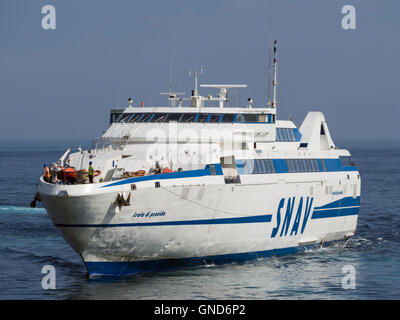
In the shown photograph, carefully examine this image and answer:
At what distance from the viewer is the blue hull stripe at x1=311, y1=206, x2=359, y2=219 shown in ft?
116

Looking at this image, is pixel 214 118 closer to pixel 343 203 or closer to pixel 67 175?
pixel 67 175

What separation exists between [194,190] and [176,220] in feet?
4.32

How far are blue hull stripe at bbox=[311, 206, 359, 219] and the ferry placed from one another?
0.10m

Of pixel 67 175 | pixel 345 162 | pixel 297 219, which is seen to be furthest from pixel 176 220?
pixel 345 162

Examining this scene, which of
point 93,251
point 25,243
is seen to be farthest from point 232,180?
point 25,243

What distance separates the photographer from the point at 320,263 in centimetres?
3322

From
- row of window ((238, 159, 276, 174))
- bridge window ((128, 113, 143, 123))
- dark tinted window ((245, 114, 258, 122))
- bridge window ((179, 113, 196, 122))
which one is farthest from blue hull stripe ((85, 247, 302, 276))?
bridge window ((128, 113, 143, 123))

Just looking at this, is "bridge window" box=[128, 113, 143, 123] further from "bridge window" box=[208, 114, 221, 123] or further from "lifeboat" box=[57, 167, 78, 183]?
"lifeboat" box=[57, 167, 78, 183]

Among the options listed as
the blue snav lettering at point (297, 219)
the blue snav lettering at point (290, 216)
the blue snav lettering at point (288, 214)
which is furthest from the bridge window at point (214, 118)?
the blue snav lettering at point (297, 219)

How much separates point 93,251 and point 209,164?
5574 millimetres

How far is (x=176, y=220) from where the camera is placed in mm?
27625

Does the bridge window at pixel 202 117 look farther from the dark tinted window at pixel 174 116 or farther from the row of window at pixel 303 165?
the row of window at pixel 303 165
